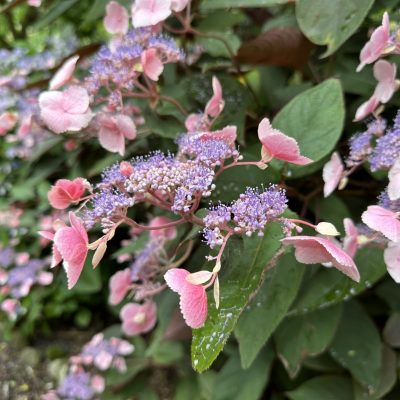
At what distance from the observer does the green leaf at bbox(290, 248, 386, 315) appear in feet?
2.43

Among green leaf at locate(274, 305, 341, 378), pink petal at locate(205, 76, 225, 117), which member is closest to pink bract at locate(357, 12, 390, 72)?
pink petal at locate(205, 76, 225, 117)

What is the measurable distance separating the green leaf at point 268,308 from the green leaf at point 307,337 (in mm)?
177

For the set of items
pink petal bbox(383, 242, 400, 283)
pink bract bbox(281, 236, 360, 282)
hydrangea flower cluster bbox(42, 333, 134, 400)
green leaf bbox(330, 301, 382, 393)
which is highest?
pink bract bbox(281, 236, 360, 282)

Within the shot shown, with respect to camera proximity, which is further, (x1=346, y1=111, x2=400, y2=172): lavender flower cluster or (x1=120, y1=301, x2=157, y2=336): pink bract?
(x1=120, y1=301, x2=157, y2=336): pink bract


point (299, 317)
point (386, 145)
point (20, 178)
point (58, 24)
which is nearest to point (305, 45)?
point (386, 145)

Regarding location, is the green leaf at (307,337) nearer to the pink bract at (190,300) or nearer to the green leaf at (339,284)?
the green leaf at (339,284)

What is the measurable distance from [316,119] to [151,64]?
0.71ft

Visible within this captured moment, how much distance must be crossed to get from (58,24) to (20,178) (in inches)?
24.9

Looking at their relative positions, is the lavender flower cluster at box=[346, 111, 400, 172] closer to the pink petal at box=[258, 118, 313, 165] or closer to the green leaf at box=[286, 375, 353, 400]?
the pink petal at box=[258, 118, 313, 165]

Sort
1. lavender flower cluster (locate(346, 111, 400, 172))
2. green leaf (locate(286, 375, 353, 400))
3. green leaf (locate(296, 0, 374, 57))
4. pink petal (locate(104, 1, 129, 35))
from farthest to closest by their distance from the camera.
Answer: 1. green leaf (locate(286, 375, 353, 400))
2. pink petal (locate(104, 1, 129, 35))
3. green leaf (locate(296, 0, 374, 57))
4. lavender flower cluster (locate(346, 111, 400, 172))

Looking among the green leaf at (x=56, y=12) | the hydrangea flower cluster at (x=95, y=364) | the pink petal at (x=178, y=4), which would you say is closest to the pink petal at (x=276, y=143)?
the pink petal at (x=178, y=4)

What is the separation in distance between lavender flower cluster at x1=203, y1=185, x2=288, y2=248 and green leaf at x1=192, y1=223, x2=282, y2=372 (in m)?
0.06

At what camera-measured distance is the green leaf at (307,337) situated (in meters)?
0.83

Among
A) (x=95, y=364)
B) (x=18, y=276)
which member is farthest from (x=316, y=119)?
(x=18, y=276)
